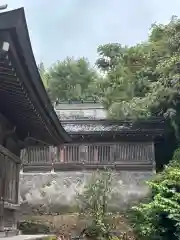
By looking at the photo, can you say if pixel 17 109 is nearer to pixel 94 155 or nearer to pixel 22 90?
pixel 22 90

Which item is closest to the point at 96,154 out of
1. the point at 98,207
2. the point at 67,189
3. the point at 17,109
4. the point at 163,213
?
the point at 67,189

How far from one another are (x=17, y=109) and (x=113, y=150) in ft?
45.9

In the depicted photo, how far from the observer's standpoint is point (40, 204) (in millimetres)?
20953

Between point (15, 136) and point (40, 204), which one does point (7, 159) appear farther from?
point (40, 204)

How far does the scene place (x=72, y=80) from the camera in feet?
155

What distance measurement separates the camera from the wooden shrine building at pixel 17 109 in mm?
4516

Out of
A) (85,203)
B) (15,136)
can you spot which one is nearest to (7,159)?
(15,136)

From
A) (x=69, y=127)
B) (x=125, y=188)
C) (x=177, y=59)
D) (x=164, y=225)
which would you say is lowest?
(x=164, y=225)

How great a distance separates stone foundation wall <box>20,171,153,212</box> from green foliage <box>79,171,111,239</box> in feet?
6.49

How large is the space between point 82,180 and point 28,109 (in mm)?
14045

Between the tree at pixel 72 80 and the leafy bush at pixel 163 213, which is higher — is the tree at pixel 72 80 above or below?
above

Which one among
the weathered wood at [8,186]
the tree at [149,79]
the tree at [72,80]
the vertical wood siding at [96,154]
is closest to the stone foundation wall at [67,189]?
the vertical wood siding at [96,154]

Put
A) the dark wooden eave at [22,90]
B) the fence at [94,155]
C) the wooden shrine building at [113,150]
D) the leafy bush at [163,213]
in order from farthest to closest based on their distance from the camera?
the fence at [94,155] < the wooden shrine building at [113,150] < the leafy bush at [163,213] < the dark wooden eave at [22,90]

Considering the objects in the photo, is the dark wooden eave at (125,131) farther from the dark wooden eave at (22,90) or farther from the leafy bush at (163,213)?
the dark wooden eave at (22,90)
